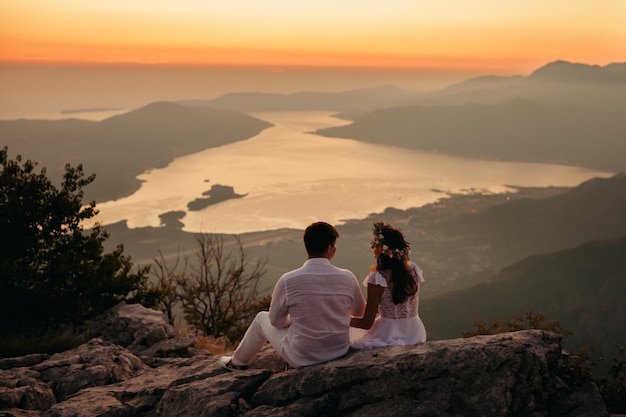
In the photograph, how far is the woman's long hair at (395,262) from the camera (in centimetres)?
686

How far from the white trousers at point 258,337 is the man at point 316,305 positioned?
0.15 feet

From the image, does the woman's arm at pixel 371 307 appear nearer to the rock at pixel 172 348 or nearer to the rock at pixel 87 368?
the rock at pixel 87 368

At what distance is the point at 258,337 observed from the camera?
738cm

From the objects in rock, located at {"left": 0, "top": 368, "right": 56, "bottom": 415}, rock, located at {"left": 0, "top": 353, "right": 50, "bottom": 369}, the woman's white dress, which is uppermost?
the woman's white dress

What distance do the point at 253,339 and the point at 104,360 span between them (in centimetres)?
319

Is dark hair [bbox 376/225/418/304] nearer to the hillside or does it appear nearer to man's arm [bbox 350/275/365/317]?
man's arm [bbox 350/275/365/317]

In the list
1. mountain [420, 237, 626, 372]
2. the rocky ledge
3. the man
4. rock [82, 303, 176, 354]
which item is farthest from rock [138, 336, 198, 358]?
mountain [420, 237, 626, 372]

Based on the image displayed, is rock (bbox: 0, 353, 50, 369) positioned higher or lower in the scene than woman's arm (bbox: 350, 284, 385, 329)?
lower

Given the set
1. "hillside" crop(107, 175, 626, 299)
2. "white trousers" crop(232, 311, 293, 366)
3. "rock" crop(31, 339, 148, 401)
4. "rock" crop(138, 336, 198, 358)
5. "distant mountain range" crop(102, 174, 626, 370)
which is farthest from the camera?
"hillside" crop(107, 175, 626, 299)

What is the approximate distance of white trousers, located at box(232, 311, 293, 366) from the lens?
704 cm

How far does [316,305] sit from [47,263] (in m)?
10.4

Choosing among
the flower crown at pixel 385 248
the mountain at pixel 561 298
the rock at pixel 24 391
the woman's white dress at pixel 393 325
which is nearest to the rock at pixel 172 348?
the rock at pixel 24 391

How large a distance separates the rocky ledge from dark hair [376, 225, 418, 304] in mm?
724

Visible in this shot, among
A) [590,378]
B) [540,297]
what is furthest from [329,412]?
[540,297]
